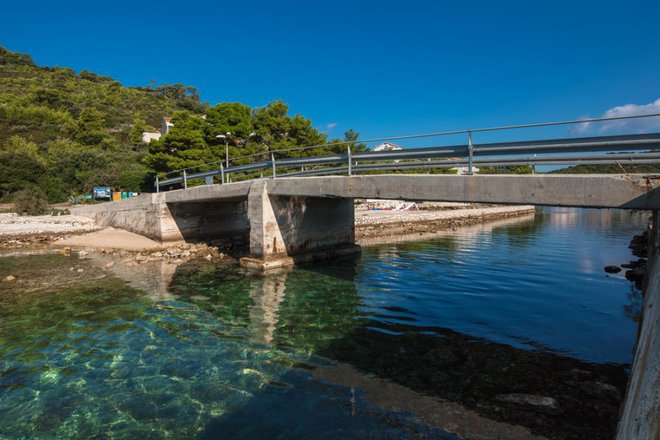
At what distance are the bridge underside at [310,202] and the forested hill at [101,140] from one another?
1108 centimetres

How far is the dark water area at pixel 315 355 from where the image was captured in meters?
5.18

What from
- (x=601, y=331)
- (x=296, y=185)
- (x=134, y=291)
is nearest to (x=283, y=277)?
(x=296, y=185)

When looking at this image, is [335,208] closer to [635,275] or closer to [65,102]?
[635,275]

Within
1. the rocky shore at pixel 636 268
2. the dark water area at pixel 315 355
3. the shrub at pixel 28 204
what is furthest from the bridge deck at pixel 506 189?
the shrub at pixel 28 204

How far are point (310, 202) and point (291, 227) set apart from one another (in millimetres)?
1422

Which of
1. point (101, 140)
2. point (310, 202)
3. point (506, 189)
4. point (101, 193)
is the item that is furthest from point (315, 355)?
point (101, 140)

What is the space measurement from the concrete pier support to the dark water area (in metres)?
1.49

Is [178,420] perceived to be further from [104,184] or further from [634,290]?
[104,184]

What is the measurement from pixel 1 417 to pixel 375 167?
403 inches

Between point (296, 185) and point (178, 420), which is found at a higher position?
point (296, 185)

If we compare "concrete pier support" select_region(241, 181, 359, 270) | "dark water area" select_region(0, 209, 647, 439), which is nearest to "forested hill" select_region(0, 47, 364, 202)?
"concrete pier support" select_region(241, 181, 359, 270)

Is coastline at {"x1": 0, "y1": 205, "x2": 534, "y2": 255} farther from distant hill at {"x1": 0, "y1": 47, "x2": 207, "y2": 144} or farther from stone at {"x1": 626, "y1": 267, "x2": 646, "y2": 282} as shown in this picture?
distant hill at {"x1": 0, "y1": 47, "x2": 207, "y2": 144}

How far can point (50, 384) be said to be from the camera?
6.35m

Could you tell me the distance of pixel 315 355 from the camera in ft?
24.1
